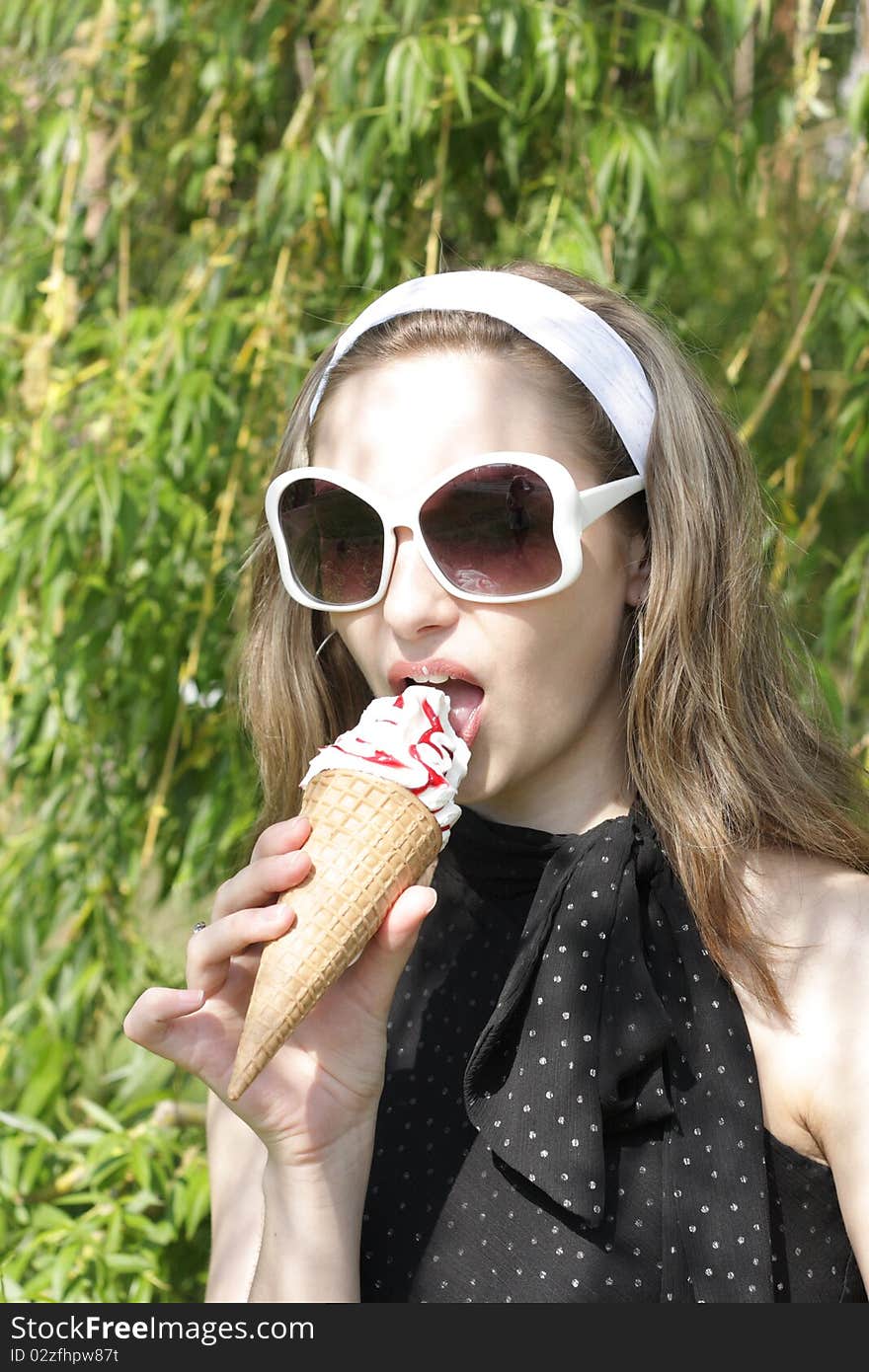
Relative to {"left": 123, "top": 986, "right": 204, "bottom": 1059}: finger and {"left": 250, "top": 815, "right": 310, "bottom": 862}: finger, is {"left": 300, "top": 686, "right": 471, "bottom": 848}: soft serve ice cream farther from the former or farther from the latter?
{"left": 123, "top": 986, "right": 204, "bottom": 1059}: finger

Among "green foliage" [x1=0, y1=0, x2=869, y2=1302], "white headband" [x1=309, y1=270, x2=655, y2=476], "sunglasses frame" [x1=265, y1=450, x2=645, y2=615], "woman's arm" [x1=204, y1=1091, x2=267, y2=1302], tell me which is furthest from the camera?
"green foliage" [x1=0, y1=0, x2=869, y2=1302]

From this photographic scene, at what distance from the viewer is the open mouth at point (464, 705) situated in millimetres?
1477

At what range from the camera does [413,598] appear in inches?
58.2

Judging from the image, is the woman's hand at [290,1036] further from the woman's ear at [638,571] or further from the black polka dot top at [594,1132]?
the woman's ear at [638,571]

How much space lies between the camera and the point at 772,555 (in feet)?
7.45

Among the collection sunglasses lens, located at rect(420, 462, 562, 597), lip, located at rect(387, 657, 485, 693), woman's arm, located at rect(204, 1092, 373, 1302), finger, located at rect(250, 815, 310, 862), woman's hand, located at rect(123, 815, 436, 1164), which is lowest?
woman's arm, located at rect(204, 1092, 373, 1302)

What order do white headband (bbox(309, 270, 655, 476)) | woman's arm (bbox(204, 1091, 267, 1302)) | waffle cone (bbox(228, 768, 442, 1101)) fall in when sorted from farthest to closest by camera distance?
woman's arm (bbox(204, 1091, 267, 1302)), white headband (bbox(309, 270, 655, 476)), waffle cone (bbox(228, 768, 442, 1101))

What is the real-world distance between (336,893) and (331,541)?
0.44 m

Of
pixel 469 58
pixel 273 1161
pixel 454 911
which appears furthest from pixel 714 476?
pixel 469 58

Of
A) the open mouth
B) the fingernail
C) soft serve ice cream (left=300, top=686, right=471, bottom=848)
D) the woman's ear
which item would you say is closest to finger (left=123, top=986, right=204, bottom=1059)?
the fingernail

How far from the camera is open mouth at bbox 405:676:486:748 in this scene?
1.48 meters

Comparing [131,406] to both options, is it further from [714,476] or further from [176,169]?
[714,476]

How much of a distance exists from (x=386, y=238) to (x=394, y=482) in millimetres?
1233

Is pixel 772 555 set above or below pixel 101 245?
below
